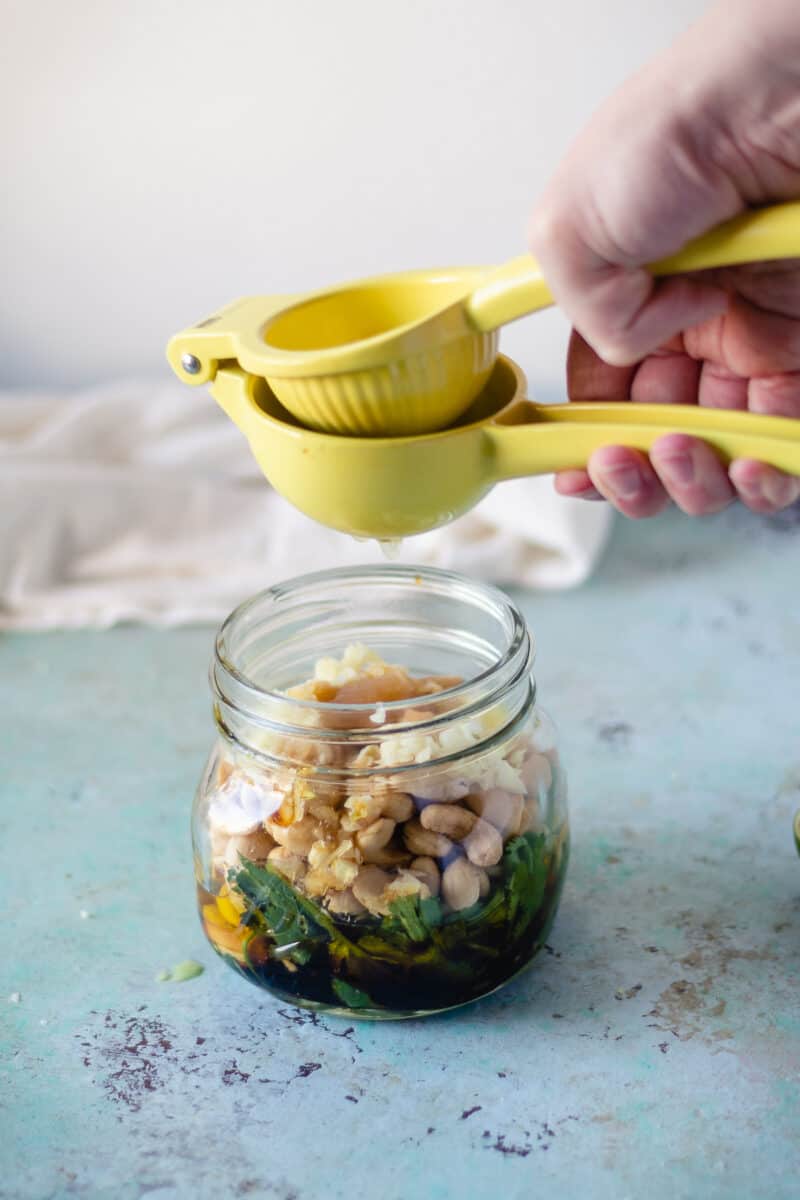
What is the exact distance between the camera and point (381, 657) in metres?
0.82

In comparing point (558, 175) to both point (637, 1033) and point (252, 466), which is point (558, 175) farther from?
→ point (252, 466)

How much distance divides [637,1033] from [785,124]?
0.45 m

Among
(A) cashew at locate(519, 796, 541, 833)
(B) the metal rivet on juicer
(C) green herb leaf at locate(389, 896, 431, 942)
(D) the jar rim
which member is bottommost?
(A) cashew at locate(519, 796, 541, 833)

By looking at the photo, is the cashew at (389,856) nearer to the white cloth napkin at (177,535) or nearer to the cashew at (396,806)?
the cashew at (396,806)

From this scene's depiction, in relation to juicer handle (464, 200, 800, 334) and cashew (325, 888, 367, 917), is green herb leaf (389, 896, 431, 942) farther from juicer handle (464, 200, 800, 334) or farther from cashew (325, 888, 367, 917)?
juicer handle (464, 200, 800, 334)

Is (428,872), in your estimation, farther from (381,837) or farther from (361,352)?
(361,352)

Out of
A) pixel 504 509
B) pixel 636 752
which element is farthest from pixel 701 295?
pixel 504 509

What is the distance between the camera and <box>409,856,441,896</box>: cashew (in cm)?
63

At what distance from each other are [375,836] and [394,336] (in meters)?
0.24

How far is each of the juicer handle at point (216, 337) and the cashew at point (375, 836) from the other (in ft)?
0.80

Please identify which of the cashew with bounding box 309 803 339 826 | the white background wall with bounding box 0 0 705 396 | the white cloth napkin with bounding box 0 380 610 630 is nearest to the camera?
the cashew with bounding box 309 803 339 826

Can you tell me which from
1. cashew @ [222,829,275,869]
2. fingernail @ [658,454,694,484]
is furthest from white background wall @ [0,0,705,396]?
cashew @ [222,829,275,869]

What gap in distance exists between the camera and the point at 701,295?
632 millimetres

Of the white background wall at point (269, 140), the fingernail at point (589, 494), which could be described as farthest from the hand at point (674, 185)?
the white background wall at point (269, 140)
